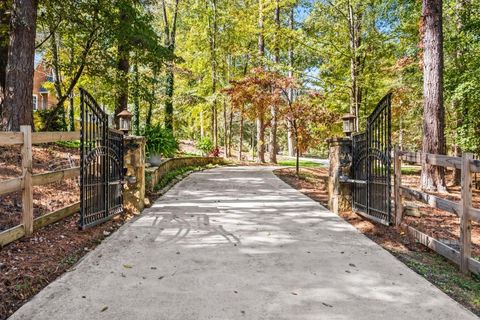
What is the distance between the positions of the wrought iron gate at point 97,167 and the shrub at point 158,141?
507 cm

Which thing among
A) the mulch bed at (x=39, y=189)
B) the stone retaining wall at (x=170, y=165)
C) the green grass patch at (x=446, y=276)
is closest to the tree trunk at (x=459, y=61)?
the green grass patch at (x=446, y=276)

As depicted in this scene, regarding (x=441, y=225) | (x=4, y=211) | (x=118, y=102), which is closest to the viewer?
(x=4, y=211)

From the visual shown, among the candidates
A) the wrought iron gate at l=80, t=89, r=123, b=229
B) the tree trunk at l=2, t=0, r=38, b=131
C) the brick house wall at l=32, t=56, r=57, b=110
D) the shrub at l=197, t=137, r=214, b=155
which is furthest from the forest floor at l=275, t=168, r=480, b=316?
the brick house wall at l=32, t=56, r=57, b=110

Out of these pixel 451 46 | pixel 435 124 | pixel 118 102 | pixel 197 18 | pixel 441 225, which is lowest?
pixel 441 225

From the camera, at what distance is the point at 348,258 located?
12.8 feet

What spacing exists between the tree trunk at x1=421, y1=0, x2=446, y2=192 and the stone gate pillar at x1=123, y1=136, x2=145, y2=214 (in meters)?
6.97

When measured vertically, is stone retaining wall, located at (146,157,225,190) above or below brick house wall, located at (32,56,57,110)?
below

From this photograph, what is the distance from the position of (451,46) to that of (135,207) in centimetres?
1072

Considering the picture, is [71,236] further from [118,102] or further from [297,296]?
[118,102]

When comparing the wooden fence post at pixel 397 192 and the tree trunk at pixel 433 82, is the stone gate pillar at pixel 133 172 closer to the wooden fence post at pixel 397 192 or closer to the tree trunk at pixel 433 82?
the wooden fence post at pixel 397 192

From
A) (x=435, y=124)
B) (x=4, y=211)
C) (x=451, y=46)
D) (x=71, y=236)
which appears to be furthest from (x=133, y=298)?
(x=451, y=46)

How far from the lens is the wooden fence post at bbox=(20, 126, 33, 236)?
418 centimetres

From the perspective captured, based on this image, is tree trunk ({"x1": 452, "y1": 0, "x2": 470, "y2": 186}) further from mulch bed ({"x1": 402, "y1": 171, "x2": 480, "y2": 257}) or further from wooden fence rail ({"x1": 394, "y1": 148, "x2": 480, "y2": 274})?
wooden fence rail ({"x1": 394, "y1": 148, "x2": 480, "y2": 274})

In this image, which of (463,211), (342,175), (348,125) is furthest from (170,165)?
(463,211)
